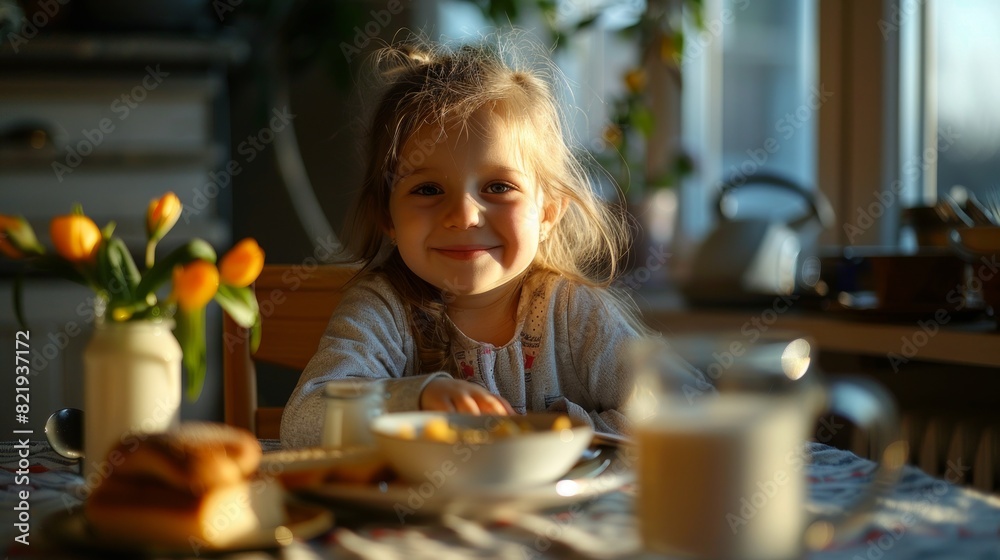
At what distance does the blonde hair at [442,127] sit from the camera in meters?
1.08

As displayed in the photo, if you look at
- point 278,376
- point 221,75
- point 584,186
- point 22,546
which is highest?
point 221,75

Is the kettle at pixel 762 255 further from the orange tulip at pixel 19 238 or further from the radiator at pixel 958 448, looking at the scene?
the orange tulip at pixel 19 238

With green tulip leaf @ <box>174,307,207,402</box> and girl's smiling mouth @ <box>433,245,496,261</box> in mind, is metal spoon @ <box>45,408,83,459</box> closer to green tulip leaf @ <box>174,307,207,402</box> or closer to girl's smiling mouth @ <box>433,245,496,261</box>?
green tulip leaf @ <box>174,307,207,402</box>

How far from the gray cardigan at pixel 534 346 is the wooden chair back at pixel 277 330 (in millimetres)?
134

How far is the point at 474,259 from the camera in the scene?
104 cm

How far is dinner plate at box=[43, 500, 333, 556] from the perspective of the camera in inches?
20.7

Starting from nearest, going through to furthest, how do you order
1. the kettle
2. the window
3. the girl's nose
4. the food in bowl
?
1. the food in bowl
2. the girl's nose
3. the window
4. the kettle

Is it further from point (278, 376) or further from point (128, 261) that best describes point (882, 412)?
point (278, 376)

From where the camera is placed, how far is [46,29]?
2.00 meters

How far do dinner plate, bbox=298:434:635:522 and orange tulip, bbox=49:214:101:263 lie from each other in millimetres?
248

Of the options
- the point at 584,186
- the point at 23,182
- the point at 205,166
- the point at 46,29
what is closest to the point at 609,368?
the point at 584,186

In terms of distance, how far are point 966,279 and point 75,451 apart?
4.16 ft

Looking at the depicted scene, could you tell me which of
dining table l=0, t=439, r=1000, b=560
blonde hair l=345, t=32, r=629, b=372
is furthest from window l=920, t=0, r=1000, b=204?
dining table l=0, t=439, r=1000, b=560

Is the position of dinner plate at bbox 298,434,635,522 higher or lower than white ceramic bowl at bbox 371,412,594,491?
lower
